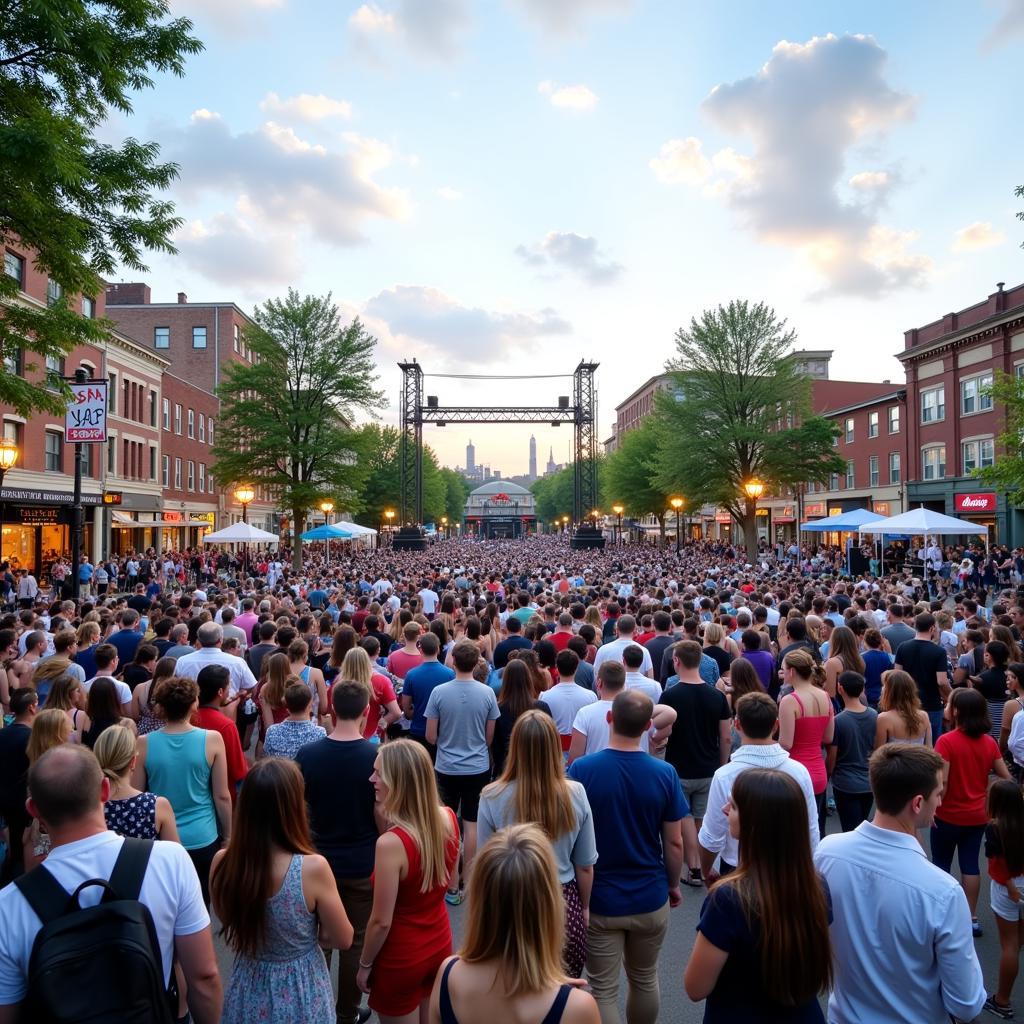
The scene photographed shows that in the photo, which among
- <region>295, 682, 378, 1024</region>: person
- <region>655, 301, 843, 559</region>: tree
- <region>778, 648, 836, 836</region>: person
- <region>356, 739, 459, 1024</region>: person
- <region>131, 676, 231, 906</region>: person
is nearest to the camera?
<region>356, 739, 459, 1024</region>: person

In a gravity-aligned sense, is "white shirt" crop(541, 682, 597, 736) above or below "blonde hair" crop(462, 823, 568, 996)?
below

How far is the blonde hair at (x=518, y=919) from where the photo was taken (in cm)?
207

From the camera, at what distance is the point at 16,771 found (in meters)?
4.86

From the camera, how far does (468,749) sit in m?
5.84

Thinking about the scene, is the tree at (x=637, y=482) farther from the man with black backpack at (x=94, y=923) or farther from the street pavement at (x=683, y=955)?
the man with black backpack at (x=94, y=923)

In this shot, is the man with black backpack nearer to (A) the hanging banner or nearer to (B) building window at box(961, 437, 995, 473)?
(A) the hanging banner

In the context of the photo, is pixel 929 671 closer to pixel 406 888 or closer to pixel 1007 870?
pixel 1007 870

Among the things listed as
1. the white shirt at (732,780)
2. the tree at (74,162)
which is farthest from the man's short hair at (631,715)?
the tree at (74,162)

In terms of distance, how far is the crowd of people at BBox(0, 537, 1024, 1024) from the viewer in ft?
7.62

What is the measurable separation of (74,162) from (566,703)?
9.99 metres

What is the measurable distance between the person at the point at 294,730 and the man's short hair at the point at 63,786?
222cm

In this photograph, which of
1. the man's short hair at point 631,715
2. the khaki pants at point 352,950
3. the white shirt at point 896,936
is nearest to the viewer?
the white shirt at point 896,936

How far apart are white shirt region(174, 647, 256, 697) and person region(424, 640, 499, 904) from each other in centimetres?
220

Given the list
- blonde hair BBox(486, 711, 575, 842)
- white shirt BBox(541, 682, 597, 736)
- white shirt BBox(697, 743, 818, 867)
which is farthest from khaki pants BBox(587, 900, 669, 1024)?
white shirt BBox(541, 682, 597, 736)
